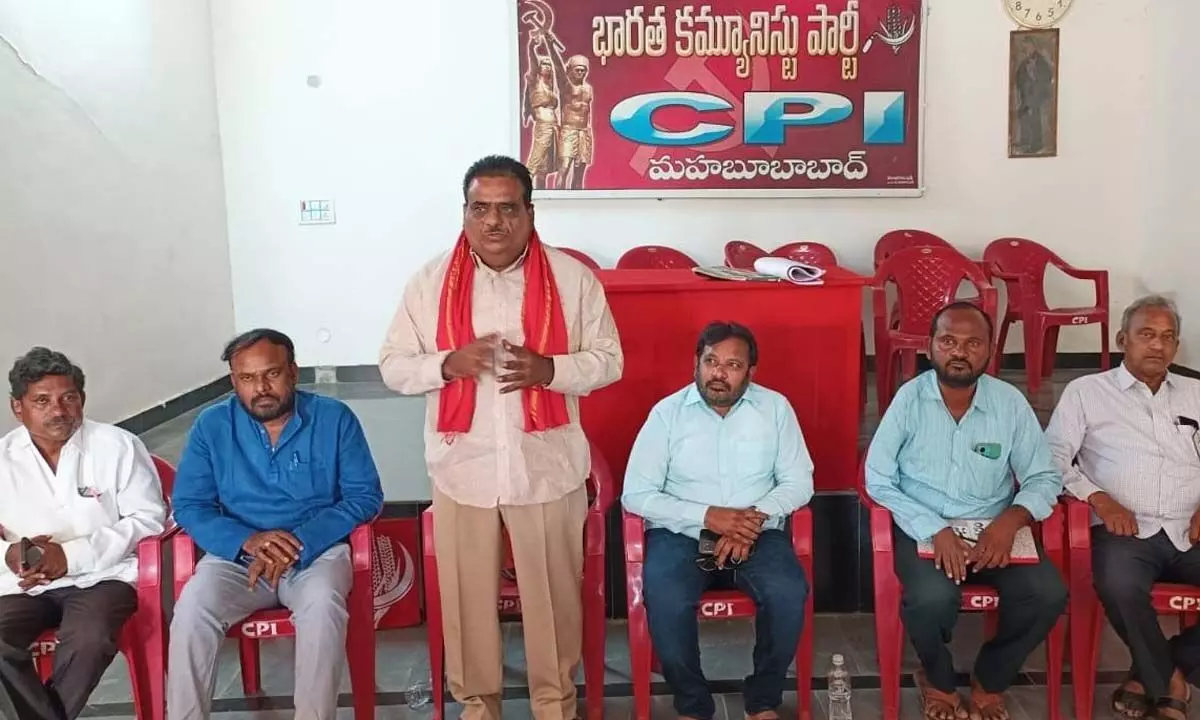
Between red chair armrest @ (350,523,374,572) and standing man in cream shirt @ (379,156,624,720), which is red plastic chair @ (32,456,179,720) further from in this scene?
standing man in cream shirt @ (379,156,624,720)

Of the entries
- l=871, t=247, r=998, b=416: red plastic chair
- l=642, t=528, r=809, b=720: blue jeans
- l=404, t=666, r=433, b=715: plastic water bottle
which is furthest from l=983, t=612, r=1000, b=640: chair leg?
l=871, t=247, r=998, b=416: red plastic chair

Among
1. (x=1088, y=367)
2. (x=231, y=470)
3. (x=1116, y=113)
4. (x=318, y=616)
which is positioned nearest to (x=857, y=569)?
(x=318, y=616)

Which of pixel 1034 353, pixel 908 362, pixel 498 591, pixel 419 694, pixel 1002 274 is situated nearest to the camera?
pixel 498 591

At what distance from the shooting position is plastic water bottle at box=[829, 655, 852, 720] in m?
2.73

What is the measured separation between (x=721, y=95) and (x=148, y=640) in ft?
15.8

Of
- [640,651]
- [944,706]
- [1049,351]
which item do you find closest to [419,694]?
[640,651]

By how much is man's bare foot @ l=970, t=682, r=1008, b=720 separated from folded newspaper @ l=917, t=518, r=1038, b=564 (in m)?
0.39

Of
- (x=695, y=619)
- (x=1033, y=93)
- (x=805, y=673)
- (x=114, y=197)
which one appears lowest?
(x=805, y=673)

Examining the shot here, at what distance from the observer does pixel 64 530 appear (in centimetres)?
265

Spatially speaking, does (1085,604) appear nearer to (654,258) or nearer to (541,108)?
(654,258)

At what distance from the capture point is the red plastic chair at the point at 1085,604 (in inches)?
104

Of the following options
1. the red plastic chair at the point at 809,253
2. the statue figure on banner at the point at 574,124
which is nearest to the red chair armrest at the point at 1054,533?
the red plastic chair at the point at 809,253

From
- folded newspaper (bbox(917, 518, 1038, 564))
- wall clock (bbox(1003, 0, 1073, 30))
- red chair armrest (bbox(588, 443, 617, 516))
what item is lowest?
folded newspaper (bbox(917, 518, 1038, 564))

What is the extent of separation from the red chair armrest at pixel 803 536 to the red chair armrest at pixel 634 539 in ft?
1.41
